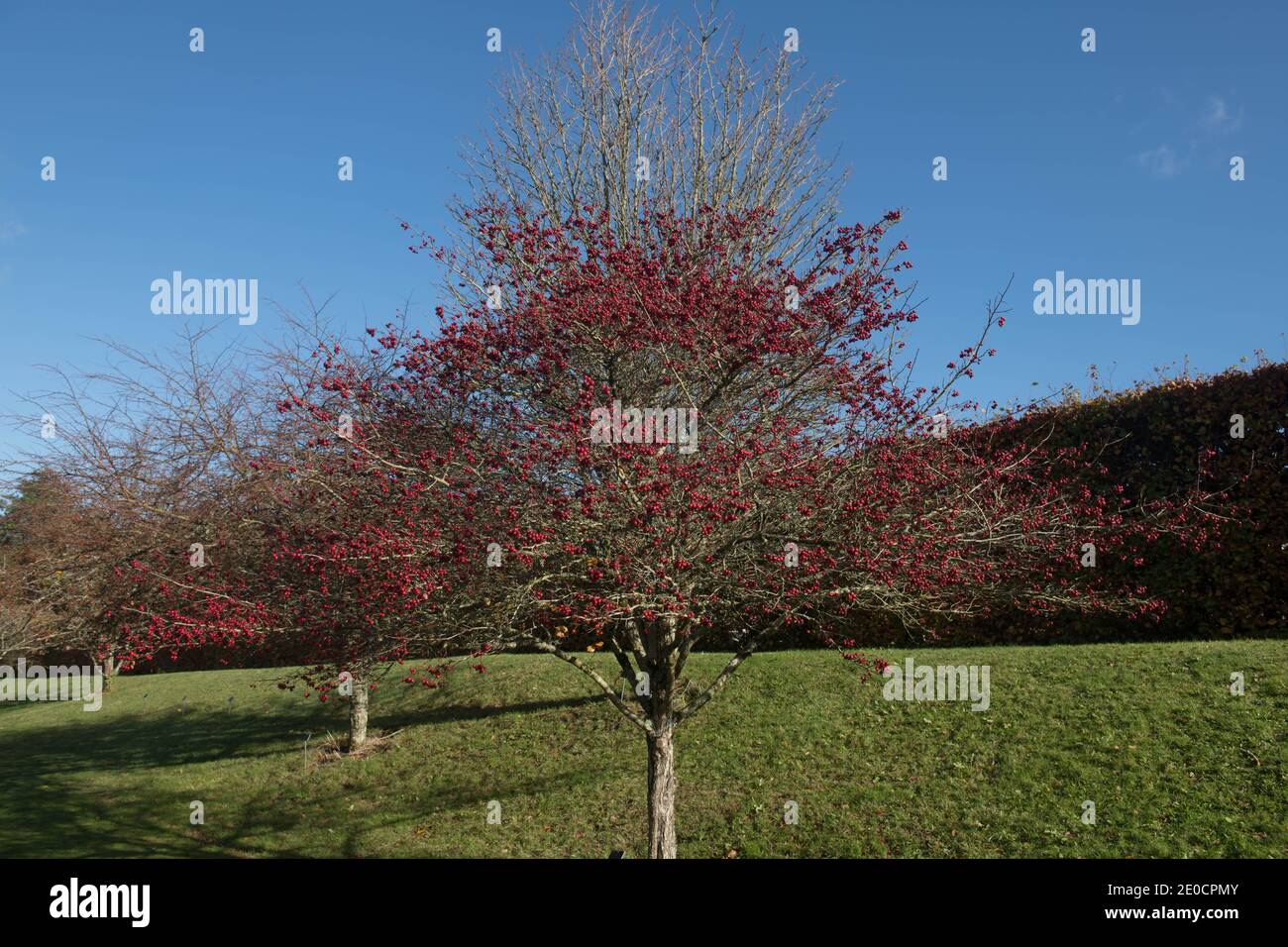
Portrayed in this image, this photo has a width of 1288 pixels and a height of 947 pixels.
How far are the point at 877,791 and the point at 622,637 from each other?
11.6ft

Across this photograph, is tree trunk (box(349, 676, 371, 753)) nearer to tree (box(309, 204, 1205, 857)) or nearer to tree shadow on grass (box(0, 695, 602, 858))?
tree shadow on grass (box(0, 695, 602, 858))

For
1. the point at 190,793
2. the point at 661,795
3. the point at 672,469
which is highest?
the point at 672,469

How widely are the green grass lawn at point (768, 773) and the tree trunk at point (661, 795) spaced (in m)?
1.23

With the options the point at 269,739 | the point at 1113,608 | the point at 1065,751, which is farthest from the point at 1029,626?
the point at 269,739

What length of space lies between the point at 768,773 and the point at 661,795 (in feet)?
9.07

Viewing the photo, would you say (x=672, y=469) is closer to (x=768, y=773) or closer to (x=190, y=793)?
(x=768, y=773)

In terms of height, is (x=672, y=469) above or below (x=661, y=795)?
above

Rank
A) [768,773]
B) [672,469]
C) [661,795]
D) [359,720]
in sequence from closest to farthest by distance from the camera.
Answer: [672,469] → [661,795] → [768,773] → [359,720]

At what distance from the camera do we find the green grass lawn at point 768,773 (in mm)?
8812

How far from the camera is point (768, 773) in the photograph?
10.8m

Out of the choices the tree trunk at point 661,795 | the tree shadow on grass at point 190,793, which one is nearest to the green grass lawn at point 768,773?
the tree shadow on grass at point 190,793

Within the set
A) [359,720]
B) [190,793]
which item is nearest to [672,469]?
[359,720]

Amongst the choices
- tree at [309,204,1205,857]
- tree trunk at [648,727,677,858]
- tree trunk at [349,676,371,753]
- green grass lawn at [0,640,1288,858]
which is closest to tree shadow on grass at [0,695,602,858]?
green grass lawn at [0,640,1288,858]

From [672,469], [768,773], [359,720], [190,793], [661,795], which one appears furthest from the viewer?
[359,720]
